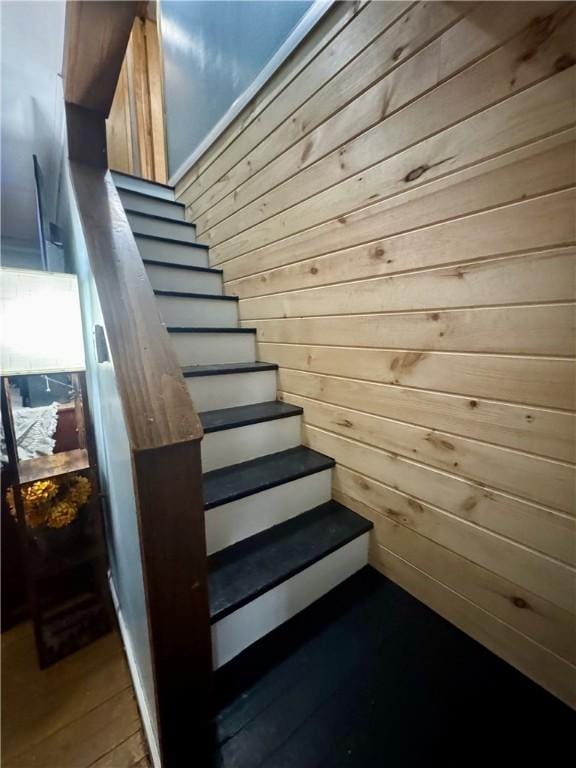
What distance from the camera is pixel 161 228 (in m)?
2.24

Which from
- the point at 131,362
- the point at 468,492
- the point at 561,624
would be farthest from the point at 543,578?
the point at 131,362

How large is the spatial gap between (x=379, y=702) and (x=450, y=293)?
1209 mm

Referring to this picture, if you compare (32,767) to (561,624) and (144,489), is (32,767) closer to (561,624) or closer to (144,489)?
(144,489)

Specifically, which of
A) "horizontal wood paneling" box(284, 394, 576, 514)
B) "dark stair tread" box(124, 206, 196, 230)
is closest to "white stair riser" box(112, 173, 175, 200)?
"dark stair tread" box(124, 206, 196, 230)

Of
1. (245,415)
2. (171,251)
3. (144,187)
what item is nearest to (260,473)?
(245,415)

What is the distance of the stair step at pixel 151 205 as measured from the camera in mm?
2234

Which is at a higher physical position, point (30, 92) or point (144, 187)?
point (30, 92)

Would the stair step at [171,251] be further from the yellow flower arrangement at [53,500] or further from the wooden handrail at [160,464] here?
the yellow flower arrangement at [53,500]

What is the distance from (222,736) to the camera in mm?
825

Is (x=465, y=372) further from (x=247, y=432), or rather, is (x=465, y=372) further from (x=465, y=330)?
(x=247, y=432)

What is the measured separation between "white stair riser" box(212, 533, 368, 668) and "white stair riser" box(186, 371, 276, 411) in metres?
0.79

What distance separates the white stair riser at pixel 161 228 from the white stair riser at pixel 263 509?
1.92 m

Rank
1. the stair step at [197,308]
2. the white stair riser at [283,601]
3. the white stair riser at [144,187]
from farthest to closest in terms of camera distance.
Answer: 1. the white stair riser at [144,187]
2. the stair step at [197,308]
3. the white stair riser at [283,601]

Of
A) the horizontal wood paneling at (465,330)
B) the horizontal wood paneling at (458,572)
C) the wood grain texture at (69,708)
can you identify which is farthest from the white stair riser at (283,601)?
the horizontal wood paneling at (465,330)
